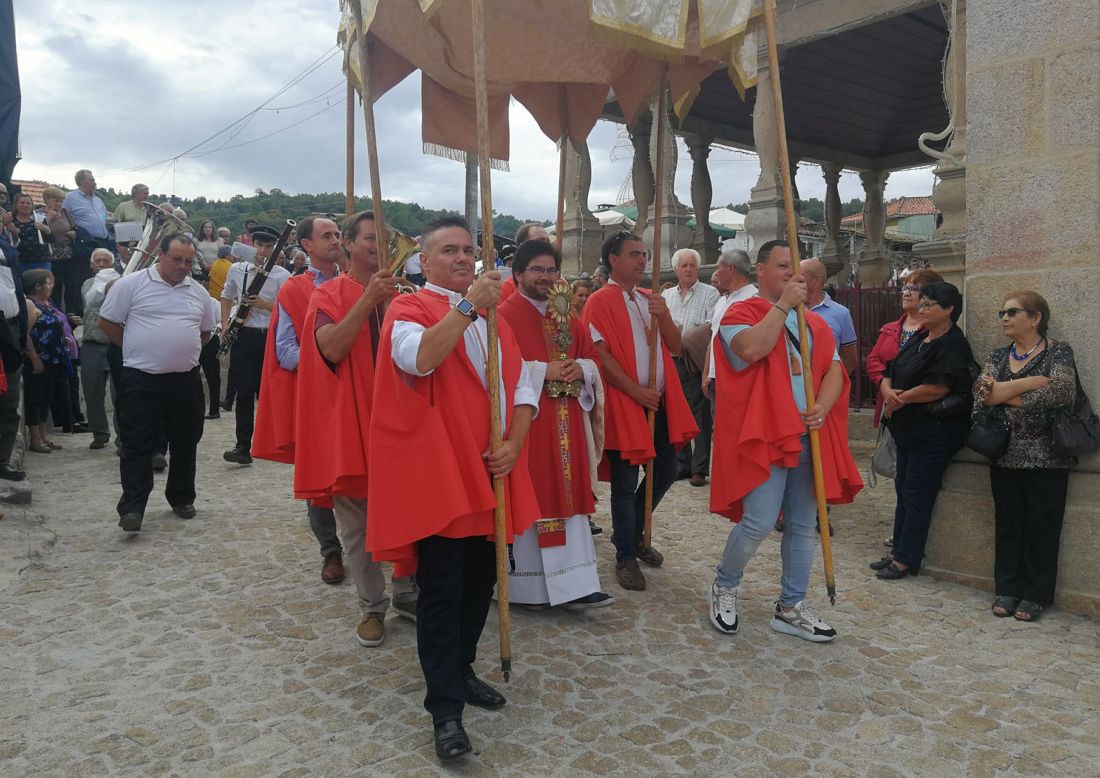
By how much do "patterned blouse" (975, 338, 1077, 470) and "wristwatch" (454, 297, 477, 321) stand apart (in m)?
2.97

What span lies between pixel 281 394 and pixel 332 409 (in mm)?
626

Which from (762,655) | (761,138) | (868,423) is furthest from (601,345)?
(761,138)

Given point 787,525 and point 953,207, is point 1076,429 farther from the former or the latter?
point 953,207

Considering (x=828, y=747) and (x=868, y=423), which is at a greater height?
(x=868, y=423)

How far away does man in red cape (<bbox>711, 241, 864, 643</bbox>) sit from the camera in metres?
3.79

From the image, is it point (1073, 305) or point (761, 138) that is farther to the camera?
point (761, 138)

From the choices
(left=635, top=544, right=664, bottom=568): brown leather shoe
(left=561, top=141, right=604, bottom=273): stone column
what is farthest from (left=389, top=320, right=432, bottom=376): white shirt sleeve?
(left=561, top=141, right=604, bottom=273): stone column

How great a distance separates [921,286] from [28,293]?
7921 mm

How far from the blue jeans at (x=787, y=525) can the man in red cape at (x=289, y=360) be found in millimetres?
2071

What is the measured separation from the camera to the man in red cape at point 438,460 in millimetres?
2816

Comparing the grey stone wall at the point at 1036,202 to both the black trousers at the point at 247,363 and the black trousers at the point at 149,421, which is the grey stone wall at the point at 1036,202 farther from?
the black trousers at the point at 247,363

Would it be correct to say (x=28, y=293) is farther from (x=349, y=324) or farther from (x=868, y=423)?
(x=868, y=423)

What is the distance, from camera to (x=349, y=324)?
12.3 feet

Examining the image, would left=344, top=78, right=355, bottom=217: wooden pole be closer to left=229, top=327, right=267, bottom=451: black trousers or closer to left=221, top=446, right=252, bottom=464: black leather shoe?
left=229, top=327, right=267, bottom=451: black trousers
